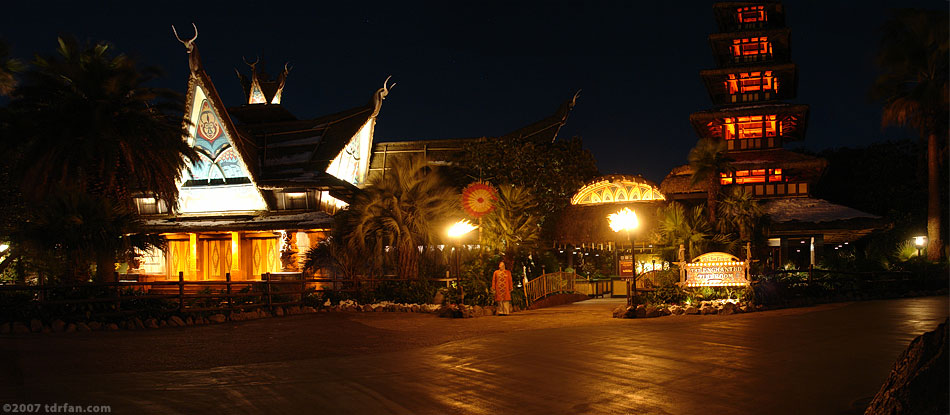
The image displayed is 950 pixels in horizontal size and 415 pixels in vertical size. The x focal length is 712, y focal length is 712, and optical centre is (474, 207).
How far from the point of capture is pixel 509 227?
2056 centimetres

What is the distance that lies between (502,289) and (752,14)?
21288mm

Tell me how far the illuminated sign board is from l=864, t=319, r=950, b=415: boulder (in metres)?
13.5

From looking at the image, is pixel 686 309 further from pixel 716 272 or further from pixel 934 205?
pixel 934 205

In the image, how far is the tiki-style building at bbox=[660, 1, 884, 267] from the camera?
1159 inches

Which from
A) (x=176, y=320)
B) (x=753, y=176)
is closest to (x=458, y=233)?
(x=176, y=320)

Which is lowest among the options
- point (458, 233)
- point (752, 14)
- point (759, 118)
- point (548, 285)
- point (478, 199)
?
point (548, 285)

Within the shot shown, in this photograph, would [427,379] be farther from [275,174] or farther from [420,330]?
[275,174]

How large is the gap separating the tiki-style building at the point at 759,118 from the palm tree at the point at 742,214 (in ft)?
14.1

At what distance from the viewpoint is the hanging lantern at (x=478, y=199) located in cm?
2022

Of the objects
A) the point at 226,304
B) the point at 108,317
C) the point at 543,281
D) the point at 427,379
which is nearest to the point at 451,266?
the point at 543,281

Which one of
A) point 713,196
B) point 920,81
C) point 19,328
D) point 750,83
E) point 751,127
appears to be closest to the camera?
point 19,328

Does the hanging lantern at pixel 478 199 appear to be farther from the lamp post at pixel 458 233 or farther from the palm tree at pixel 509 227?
the lamp post at pixel 458 233

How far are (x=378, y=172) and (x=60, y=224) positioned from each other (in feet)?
67.8

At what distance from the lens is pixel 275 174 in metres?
32.4
